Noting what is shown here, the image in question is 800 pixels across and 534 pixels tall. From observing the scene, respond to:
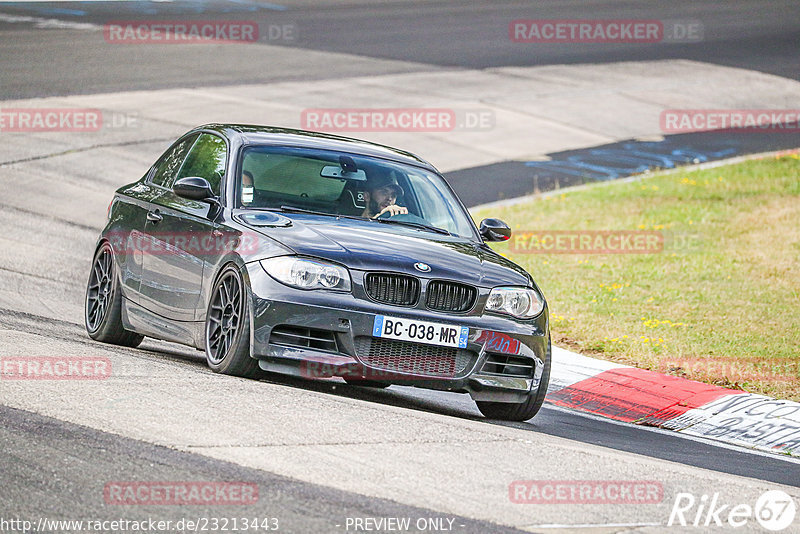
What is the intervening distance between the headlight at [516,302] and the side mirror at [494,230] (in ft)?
3.74

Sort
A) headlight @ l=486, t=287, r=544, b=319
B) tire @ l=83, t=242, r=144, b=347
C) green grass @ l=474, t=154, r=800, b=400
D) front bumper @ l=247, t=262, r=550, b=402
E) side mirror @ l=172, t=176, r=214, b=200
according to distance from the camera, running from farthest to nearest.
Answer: green grass @ l=474, t=154, r=800, b=400
tire @ l=83, t=242, r=144, b=347
side mirror @ l=172, t=176, r=214, b=200
headlight @ l=486, t=287, r=544, b=319
front bumper @ l=247, t=262, r=550, b=402

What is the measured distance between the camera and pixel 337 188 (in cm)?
915

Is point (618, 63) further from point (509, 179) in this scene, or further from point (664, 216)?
point (664, 216)

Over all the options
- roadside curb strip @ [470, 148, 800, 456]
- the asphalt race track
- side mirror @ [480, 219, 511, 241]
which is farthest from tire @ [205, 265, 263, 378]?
roadside curb strip @ [470, 148, 800, 456]

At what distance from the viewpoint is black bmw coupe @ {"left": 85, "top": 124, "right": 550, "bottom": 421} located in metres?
7.91

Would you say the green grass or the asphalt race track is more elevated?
the asphalt race track

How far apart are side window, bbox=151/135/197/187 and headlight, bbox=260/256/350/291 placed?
7.51 ft

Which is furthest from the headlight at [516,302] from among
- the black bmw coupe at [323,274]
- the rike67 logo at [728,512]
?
the rike67 logo at [728,512]

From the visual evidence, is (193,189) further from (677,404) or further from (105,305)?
(677,404)

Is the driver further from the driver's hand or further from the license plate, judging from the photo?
the license plate

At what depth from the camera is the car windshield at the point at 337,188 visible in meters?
8.99

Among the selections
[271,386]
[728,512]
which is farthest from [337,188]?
[728,512]

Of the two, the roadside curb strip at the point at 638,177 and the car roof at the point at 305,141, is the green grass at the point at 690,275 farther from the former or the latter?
the car roof at the point at 305,141

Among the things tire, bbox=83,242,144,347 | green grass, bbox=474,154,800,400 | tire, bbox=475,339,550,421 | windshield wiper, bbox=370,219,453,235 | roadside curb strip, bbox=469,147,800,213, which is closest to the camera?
tire, bbox=475,339,550,421
